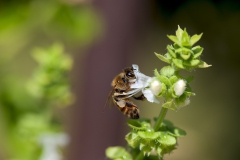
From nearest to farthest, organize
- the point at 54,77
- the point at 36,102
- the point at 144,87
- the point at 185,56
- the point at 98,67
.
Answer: the point at 185,56 → the point at 144,87 → the point at 54,77 → the point at 36,102 → the point at 98,67

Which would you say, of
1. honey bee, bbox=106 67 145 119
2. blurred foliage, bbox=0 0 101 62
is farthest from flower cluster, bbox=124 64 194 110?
blurred foliage, bbox=0 0 101 62

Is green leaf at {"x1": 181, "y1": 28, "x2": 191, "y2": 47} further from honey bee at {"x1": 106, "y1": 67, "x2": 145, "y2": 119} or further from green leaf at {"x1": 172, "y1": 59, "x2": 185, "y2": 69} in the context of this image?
honey bee at {"x1": 106, "y1": 67, "x2": 145, "y2": 119}

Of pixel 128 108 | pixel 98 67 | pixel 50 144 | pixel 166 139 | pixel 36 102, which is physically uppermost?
pixel 98 67

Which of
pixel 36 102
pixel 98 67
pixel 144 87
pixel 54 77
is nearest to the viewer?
pixel 144 87

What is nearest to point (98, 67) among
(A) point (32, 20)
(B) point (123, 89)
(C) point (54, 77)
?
(A) point (32, 20)

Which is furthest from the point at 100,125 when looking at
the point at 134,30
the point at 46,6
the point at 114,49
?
the point at 46,6

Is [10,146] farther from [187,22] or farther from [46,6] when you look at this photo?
[187,22]

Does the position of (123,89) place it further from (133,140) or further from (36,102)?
(36,102)

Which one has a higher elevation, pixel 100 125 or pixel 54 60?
pixel 100 125
